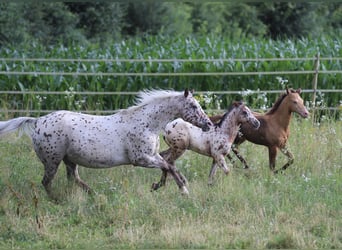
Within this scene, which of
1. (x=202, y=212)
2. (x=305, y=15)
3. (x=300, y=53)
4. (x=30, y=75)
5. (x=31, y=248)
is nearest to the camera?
(x=31, y=248)

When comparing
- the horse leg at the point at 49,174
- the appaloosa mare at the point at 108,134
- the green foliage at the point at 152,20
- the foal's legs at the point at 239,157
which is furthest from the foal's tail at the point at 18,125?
the green foliage at the point at 152,20

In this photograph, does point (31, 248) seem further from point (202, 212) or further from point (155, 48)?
point (155, 48)

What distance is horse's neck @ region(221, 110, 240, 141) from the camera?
9.26m

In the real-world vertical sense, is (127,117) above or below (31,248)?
above

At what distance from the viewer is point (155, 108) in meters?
9.05

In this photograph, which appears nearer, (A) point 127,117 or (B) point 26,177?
(A) point 127,117

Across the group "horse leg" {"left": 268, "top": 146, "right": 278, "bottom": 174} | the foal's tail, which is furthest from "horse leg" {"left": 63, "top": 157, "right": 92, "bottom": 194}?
"horse leg" {"left": 268, "top": 146, "right": 278, "bottom": 174}

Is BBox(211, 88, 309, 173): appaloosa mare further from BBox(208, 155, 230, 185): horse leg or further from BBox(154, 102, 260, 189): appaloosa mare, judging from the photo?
BBox(208, 155, 230, 185): horse leg

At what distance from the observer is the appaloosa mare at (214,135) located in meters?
9.20

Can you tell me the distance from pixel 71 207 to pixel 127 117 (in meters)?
1.38

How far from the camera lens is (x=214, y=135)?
9227 millimetres

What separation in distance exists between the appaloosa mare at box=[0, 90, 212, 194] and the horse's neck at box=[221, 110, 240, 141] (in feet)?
1.27

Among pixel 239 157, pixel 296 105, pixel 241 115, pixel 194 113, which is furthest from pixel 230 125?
pixel 296 105

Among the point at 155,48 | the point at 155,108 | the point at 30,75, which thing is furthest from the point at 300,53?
the point at 155,108
